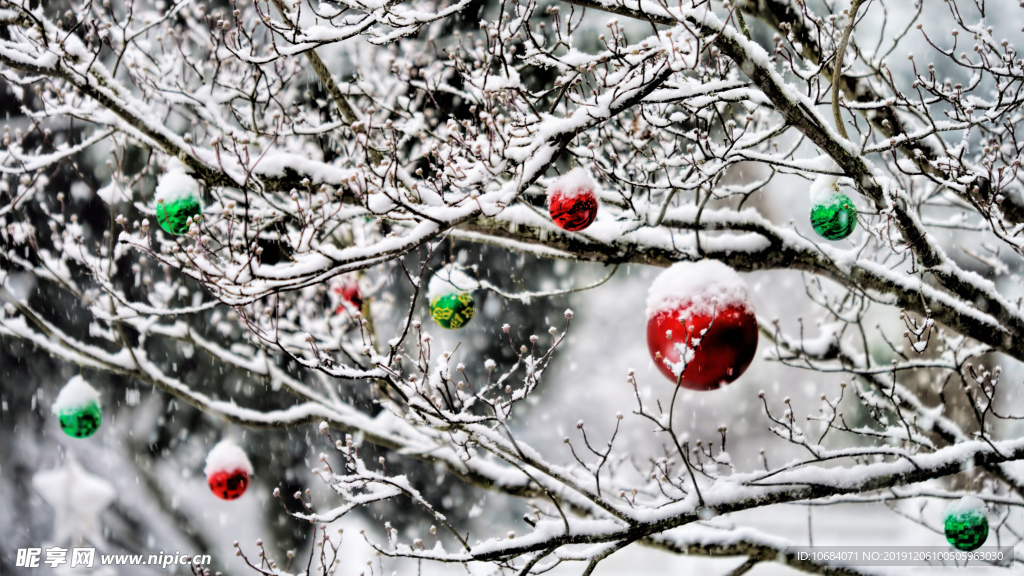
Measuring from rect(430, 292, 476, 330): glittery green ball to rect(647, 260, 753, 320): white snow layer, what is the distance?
109 cm

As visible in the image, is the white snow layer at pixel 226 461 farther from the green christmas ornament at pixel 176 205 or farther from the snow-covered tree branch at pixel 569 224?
the green christmas ornament at pixel 176 205

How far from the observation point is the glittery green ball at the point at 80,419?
3842mm

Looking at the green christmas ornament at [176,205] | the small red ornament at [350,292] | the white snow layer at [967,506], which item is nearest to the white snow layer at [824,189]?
the white snow layer at [967,506]

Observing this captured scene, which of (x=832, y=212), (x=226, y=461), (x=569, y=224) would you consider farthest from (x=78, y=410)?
(x=832, y=212)

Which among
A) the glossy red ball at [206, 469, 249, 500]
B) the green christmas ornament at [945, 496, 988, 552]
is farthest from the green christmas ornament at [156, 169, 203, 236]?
the green christmas ornament at [945, 496, 988, 552]

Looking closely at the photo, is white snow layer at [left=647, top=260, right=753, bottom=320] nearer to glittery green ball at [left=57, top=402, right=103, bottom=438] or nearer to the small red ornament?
the small red ornament

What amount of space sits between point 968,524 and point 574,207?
2265mm

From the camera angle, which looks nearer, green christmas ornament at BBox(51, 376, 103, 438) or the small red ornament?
green christmas ornament at BBox(51, 376, 103, 438)

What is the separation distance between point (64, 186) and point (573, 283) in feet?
20.0

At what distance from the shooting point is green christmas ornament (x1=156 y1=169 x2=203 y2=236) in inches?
113

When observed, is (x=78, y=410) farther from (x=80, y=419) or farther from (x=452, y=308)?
(x=452, y=308)

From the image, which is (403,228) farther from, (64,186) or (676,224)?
(64,186)

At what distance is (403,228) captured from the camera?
295cm

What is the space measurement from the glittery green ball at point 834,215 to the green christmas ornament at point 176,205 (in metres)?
2.41
